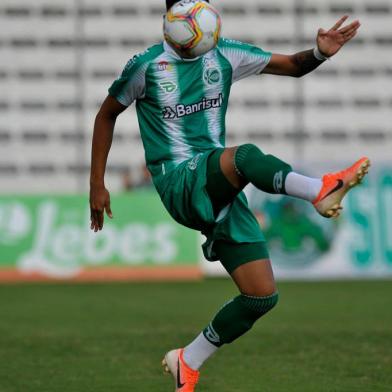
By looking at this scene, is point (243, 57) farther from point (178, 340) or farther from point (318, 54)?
point (178, 340)

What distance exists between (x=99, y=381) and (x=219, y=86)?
223 cm

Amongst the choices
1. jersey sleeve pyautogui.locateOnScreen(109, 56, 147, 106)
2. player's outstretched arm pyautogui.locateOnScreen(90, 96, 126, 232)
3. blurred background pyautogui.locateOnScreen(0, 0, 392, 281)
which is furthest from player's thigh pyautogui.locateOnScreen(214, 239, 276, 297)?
blurred background pyautogui.locateOnScreen(0, 0, 392, 281)

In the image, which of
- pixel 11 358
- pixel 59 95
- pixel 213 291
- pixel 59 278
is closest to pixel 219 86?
pixel 11 358

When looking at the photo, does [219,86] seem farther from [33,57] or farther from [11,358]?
[33,57]

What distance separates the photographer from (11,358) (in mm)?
8484

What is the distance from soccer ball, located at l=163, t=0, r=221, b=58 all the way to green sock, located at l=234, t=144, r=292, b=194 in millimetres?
652

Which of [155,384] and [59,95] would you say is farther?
[59,95]

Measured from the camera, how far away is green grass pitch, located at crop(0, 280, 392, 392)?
289 inches

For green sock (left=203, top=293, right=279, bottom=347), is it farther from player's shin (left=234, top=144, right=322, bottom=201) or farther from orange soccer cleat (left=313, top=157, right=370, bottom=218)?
orange soccer cleat (left=313, top=157, right=370, bottom=218)

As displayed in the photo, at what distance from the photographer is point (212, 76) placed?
254 inches

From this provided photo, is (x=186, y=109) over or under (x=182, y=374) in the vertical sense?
over

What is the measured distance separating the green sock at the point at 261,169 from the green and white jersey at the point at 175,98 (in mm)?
556

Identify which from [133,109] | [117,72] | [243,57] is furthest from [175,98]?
[117,72]

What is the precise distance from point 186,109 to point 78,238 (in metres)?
10.4
